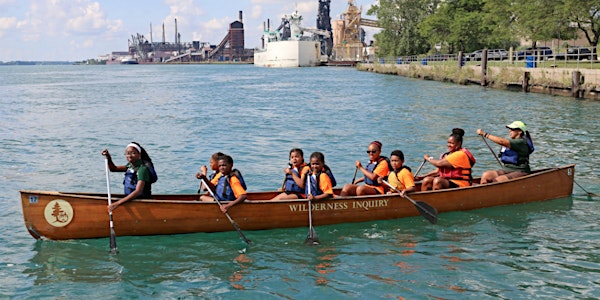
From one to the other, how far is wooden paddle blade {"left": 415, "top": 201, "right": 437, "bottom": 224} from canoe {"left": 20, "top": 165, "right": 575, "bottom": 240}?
0.41ft

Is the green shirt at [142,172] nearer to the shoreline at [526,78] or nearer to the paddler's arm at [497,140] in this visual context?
the paddler's arm at [497,140]

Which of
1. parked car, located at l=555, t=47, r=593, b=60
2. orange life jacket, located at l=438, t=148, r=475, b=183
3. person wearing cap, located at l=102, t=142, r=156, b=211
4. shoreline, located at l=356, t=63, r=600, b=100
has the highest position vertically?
parked car, located at l=555, t=47, r=593, b=60

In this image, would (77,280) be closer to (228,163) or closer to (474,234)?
(228,163)

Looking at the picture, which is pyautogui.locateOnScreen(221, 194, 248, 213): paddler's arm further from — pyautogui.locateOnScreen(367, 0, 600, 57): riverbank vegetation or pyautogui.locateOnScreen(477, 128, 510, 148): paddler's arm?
pyautogui.locateOnScreen(367, 0, 600, 57): riverbank vegetation

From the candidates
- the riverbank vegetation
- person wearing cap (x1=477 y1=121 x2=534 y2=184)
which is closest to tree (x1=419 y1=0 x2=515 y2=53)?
the riverbank vegetation

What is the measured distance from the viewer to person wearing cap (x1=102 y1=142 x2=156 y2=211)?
10344 mm

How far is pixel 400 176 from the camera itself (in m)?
11.6

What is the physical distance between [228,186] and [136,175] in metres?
1.56

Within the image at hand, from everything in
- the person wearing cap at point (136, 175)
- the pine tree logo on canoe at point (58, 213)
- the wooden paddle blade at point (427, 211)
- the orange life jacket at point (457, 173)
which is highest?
the person wearing cap at point (136, 175)

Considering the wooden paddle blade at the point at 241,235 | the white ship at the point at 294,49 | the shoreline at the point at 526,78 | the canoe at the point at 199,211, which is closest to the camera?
the canoe at the point at 199,211

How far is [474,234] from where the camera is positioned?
37.2ft

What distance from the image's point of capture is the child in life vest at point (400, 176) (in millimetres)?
11430

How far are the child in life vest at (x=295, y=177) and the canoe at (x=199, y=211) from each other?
370mm

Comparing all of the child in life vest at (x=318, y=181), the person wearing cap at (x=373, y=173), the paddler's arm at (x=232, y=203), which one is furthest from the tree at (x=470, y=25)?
the paddler's arm at (x=232, y=203)
